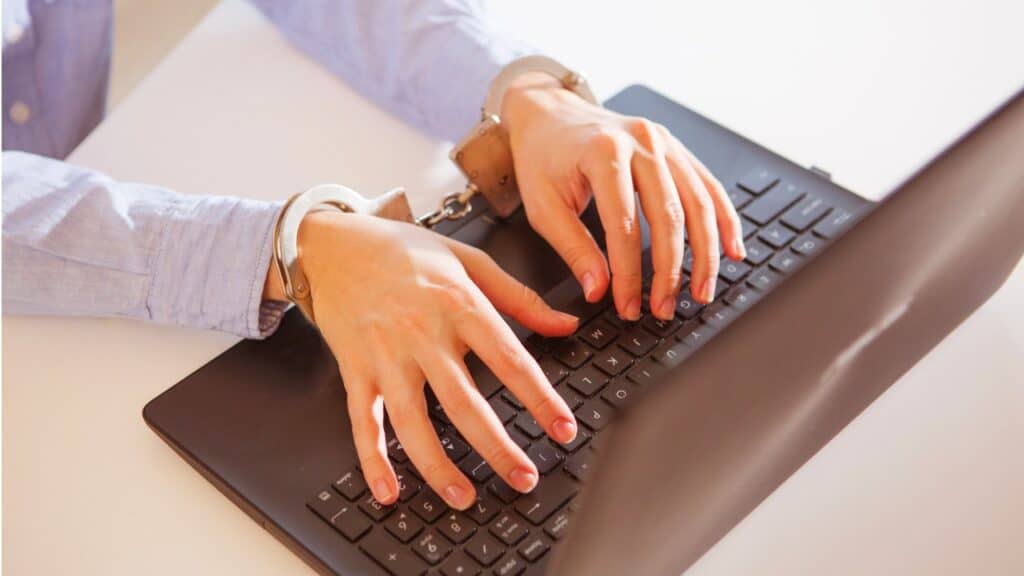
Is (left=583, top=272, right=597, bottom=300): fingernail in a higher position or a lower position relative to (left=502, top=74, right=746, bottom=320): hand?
lower

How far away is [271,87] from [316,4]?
77 millimetres

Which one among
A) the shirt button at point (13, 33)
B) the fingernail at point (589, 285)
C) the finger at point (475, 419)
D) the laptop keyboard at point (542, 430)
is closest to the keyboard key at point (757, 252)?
the laptop keyboard at point (542, 430)

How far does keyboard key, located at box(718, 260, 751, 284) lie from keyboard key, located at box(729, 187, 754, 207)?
56 millimetres

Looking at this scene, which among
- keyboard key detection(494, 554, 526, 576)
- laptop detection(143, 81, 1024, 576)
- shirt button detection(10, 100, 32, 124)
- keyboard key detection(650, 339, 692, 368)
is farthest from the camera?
shirt button detection(10, 100, 32, 124)

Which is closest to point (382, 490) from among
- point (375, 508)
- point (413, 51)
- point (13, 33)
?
point (375, 508)

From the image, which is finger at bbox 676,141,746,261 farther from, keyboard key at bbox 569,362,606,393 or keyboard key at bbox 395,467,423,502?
keyboard key at bbox 395,467,423,502

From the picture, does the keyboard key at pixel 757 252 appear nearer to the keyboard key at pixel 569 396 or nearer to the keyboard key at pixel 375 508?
the keyboard key at pixel 569 396

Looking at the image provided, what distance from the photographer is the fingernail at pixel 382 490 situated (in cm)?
61

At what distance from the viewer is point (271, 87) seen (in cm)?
94

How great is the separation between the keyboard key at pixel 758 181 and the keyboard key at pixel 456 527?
1.08 feet

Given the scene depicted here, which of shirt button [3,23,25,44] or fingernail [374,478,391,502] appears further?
shirt button [3,23,25,44]

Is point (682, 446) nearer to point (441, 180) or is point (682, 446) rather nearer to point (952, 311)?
point (952, 311)

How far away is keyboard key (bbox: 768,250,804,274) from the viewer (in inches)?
28.8

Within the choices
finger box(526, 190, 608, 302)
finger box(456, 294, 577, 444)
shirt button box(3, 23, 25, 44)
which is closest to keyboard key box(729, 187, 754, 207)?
finger box(526, 190, 608, 302)
